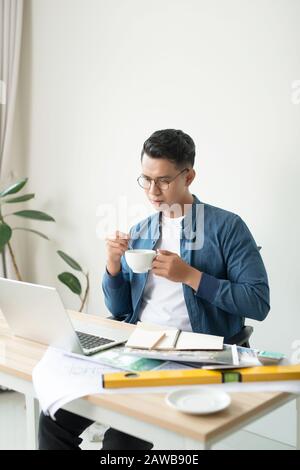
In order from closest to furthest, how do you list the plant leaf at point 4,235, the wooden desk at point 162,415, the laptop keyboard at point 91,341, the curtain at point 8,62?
the wooden desk at point 162,415, the laptop keyboard at point 91,341, the plant leaf at point 4,235, the curtain at point 8,62

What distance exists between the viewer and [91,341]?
1.65 m

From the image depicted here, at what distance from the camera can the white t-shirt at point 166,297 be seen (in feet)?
6.41

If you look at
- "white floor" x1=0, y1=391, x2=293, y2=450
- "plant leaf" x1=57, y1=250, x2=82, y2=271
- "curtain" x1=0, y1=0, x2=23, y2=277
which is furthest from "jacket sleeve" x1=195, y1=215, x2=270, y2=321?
"curtain" x1=0, y1=0, x2=23, y2=277

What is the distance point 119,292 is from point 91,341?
43 centimetres

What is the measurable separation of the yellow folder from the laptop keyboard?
0.95ft

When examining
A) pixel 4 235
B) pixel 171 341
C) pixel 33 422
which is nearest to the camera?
pixel 33 422

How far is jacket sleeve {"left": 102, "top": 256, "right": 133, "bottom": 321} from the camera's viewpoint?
204 centimetres

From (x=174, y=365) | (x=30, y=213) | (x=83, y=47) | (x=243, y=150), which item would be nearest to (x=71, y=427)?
(x=174, y=365)

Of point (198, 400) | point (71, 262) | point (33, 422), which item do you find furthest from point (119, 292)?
point (71, 262)

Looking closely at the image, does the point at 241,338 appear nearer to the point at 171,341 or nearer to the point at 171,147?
the point at 171,341

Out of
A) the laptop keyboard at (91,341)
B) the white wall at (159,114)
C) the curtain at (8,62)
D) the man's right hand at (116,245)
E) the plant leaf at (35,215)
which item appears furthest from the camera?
the curtain at (8,62)

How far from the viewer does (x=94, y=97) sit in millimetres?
2949

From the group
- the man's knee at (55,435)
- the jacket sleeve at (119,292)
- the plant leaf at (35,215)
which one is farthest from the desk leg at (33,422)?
the plant leaf at (35,215)

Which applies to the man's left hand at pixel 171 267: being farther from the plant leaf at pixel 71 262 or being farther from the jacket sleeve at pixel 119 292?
the plant leaf at pixel 71 262
